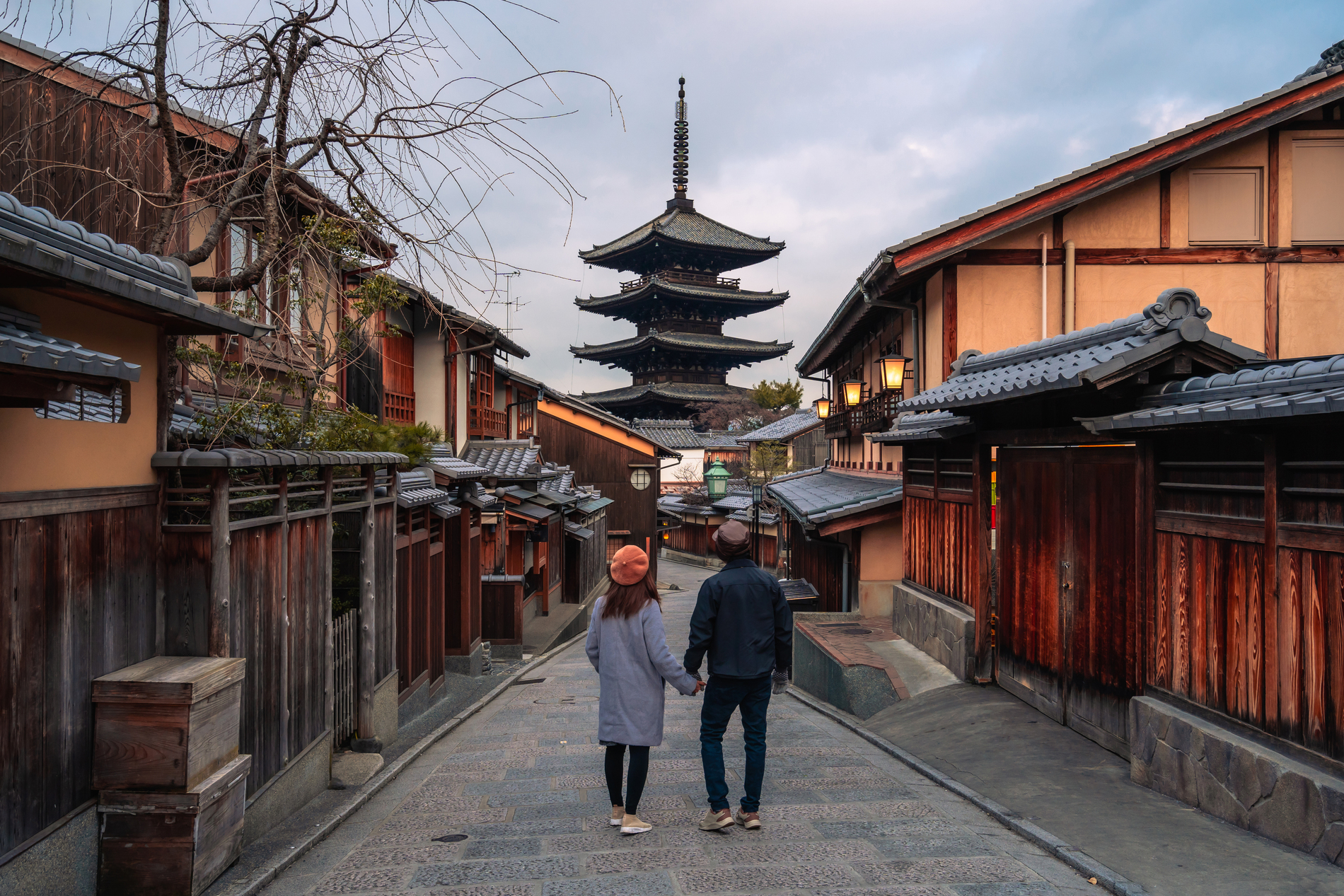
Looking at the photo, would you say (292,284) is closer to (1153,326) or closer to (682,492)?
(1153,326)

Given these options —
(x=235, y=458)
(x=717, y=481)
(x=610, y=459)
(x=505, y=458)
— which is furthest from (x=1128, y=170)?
(x=610, y=459)

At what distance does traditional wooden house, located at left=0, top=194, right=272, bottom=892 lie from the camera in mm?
3449

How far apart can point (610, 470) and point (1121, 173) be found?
957 inches

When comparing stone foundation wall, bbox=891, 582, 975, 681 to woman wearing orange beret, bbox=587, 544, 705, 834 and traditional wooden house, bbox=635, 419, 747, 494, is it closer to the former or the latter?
woman wearing orange beret, bbox=587, 544, 705, 834

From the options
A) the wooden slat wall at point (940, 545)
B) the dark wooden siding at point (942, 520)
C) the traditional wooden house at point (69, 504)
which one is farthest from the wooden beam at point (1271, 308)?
the traditional wooden house at point (69, 504)

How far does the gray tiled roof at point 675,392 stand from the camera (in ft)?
161

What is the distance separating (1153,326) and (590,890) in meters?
5.43

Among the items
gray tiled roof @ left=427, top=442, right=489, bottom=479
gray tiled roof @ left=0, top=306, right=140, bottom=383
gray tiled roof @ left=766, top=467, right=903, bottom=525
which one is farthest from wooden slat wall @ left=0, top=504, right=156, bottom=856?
gray tiled roof @ left=766, top=467, right=903, bottom=525

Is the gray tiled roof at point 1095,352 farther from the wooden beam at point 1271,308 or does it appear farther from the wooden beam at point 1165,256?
the wooden beam at point 1271,308

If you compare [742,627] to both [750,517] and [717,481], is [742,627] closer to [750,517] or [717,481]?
[717,481]

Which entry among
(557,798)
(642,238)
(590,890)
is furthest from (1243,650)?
(642,238)

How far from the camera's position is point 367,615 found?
25.6ft

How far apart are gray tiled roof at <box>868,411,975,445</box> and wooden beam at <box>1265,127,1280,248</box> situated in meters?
5.63

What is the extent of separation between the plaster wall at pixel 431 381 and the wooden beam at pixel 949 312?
10492mm
